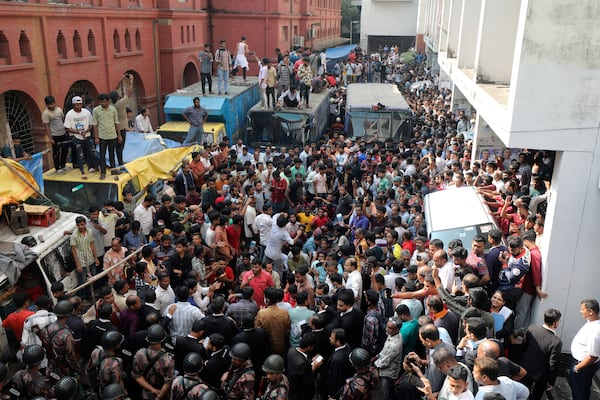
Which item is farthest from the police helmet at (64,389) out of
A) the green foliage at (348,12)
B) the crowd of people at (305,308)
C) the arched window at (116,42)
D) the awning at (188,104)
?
the green foliage at (348,12)

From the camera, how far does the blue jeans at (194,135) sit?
13.2m

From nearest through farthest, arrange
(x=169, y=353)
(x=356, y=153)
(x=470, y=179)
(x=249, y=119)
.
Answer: (x=169, y=353) → (x=470, y=179) → (x=356, y=153) → (x=249, y=119)

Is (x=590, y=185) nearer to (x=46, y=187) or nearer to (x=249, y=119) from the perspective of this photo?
(x=46, y=187)

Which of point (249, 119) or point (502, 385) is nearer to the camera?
point (502, 385)

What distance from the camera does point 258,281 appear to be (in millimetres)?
6672

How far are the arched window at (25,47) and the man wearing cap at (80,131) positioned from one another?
13.4 feet

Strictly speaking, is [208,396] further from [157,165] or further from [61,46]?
[61,46]

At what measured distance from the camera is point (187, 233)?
27.8 feet

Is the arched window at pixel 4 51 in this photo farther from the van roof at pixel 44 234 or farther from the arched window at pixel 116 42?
the van roof at pixel 44 234

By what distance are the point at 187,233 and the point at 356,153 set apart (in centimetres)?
537

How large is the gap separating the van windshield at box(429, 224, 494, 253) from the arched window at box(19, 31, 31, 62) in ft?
33.4

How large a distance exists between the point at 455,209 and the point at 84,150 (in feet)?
21.3

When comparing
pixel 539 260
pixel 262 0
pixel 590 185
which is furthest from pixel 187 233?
pixel 262 0

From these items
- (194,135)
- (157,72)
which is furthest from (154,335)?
(157,72)
